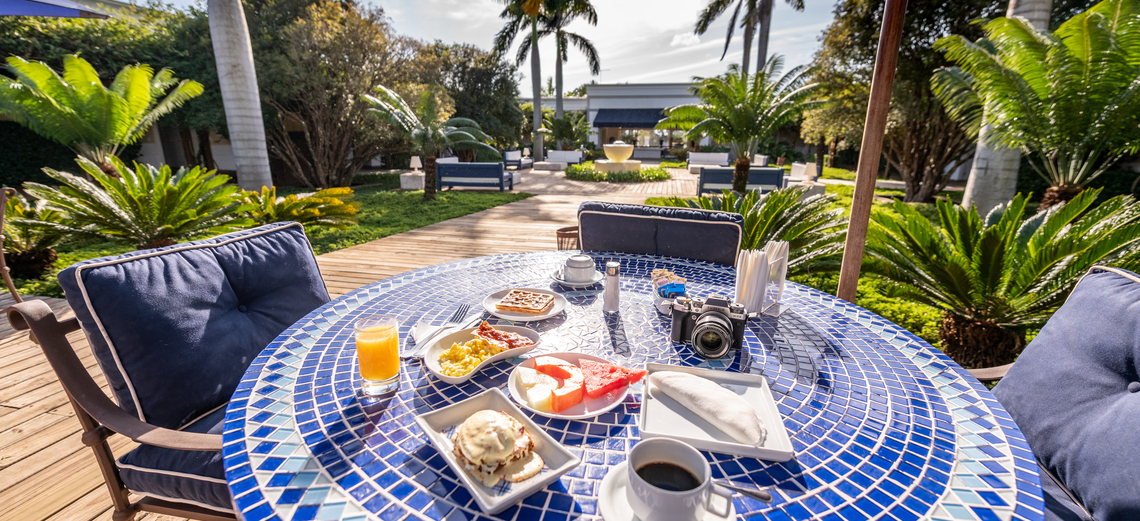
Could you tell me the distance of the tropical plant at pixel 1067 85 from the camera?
13.0ft

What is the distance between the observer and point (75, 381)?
119 centimetres

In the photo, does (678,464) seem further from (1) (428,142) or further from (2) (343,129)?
(2) (343,129)

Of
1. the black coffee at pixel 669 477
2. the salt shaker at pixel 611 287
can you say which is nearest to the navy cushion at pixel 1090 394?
the black coffee at pixel 669 477

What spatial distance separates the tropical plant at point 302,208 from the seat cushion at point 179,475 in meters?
4.30

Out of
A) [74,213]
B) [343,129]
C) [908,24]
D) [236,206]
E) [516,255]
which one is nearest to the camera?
[516,255]

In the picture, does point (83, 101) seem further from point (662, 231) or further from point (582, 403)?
point (582, 403)

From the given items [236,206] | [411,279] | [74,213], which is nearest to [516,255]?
[411,279]

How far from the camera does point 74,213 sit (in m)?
3.82

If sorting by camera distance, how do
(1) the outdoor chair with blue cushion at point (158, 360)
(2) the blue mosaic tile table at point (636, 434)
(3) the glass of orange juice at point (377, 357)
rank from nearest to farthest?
(2) the blue mosaic tile table at point (636, 434)
(3) the glass of orange juice at point (377, 357)
(1) the outdoor chair with blue cushion at point (158, 360)

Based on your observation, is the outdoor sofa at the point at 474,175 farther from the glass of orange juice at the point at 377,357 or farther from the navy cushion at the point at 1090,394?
the navy cushion at the point at 1090,394

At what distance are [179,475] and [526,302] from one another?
43.4 inches

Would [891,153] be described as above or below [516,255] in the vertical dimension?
above

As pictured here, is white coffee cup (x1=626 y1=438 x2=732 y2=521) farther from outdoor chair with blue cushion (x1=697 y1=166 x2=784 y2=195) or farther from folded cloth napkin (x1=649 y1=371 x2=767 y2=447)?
outdoor chair with blue cushion (x1=697 y1=166 x2=784 y2=195)

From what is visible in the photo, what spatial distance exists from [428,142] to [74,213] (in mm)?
7069
